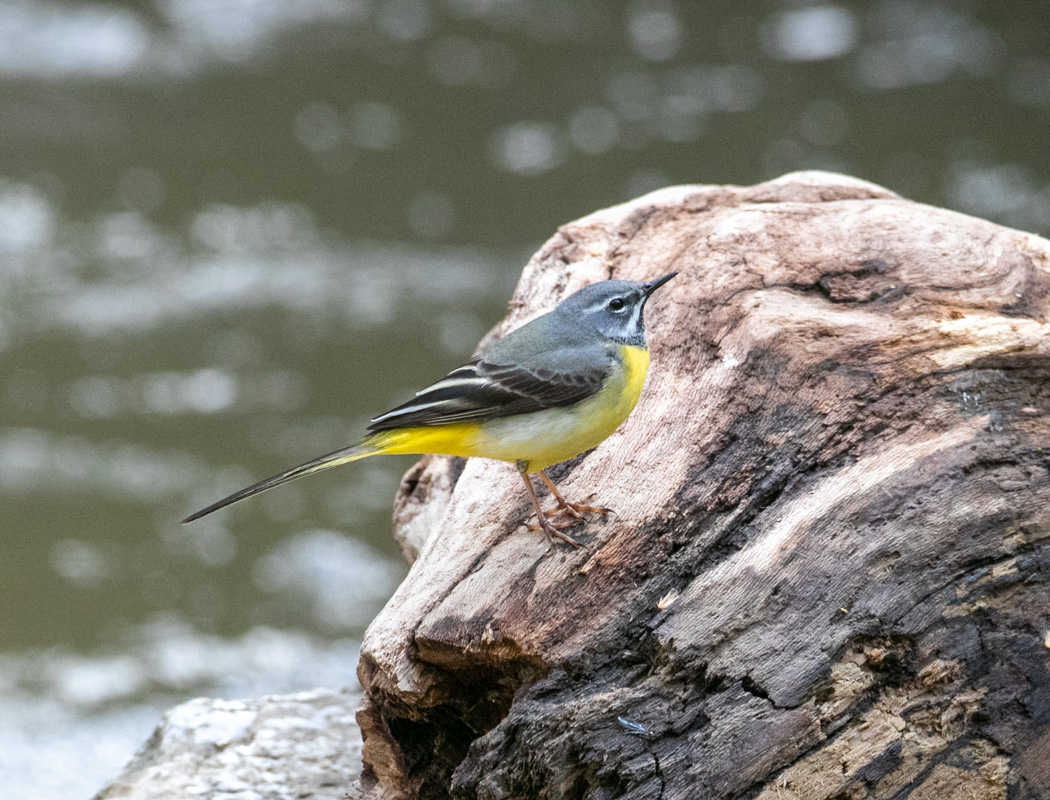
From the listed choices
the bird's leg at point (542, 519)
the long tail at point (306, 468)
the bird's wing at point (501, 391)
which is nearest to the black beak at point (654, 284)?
the bird's wing at point (501, 391)

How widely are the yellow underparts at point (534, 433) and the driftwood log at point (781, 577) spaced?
0.21 m

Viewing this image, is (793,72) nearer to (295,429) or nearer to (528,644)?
(295,429)

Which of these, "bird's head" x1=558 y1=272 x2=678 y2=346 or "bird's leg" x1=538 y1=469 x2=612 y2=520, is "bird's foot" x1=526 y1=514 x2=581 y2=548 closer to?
"bird's leg" x1=538 y1=469 x2=612 y2=520

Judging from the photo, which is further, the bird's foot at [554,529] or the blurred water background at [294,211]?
the blurred water background at [294,211]

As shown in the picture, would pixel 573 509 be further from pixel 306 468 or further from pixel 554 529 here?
pixel 306 468

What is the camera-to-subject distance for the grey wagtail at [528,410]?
3906mm

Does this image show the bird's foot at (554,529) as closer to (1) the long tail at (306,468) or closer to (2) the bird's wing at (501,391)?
(2) the bird's wing at (501,391)

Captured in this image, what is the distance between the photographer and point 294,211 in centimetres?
1112

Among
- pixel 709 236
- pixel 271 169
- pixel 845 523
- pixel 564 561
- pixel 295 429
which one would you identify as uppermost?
pixel 271 169

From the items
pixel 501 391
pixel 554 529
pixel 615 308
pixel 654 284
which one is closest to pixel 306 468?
pixel 501 391

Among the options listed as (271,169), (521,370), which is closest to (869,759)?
(521,370)

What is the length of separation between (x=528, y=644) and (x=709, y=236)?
6.95ft

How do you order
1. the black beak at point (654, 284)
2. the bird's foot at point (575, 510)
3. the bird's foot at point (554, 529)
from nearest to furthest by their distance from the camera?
1. the bird's foot at point (554, 529)
2. the bird's foot at point (575, 510)
3. the black beak at point (654, 284)

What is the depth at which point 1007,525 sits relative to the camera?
361 centimetres
